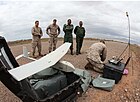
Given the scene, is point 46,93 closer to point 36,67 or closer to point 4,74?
point 36,67

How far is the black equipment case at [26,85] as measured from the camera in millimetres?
5203

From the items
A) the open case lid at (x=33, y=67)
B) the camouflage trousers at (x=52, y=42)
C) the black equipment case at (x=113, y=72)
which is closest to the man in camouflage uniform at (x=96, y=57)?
the black equipment case at (x=113, y=72)

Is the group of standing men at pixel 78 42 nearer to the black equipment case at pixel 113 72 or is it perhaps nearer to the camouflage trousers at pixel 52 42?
the camouflage trousers at pixel 52 42

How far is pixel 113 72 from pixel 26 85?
13.6 feet

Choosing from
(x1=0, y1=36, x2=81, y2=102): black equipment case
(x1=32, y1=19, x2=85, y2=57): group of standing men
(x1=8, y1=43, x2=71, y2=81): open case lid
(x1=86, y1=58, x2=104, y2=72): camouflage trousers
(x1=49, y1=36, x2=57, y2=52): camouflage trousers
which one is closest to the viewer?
(x1=8, y1=43, x2=71, y2=81): open case lid

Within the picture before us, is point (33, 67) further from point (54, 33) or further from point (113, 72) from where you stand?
point (54, 33)

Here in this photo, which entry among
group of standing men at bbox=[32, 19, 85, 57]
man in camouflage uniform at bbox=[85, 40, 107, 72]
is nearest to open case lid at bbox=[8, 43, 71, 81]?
man in camouflage uniform at bbox=[85, 40, 107, 72]

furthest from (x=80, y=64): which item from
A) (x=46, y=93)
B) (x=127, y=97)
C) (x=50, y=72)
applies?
(x=46, y=93)

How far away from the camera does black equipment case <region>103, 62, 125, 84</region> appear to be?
8.77 m

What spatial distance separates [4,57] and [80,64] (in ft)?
17.3

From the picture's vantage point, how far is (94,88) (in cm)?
834

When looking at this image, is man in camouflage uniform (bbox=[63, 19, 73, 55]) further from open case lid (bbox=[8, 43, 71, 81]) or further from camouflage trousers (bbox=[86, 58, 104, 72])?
open case lid (bbox=[8, 43, 71, 81])

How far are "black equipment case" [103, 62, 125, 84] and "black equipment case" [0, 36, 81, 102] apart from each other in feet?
6.90

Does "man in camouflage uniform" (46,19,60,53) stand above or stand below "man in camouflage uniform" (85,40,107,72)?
above
